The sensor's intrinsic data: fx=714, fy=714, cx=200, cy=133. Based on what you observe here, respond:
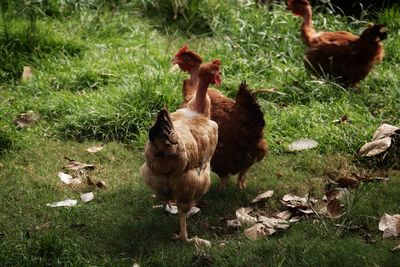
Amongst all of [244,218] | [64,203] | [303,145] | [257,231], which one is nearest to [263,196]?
[244,218]

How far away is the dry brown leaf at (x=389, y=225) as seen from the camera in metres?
4.51

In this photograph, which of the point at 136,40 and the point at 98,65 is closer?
the point at 98,65

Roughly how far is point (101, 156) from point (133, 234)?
1.43 metres

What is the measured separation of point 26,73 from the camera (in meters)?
7.30

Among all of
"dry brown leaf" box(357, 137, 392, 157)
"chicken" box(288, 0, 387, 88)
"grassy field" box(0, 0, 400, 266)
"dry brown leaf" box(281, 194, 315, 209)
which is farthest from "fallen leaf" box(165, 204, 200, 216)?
"chicken" box(288, 0, 387, 88)

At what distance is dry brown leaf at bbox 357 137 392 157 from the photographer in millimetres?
5609

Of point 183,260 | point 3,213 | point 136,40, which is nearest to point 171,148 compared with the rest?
point 183,260

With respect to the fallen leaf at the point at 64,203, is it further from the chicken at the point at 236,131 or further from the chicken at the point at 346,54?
the chicken at the point at 346,54

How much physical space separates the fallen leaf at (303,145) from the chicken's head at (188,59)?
118cm

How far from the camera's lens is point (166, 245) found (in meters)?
4.59

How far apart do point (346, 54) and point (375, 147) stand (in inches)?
61.6

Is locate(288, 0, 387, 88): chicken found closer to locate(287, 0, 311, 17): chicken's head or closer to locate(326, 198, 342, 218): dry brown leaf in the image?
locate(287, 0, 311, 17): chicken's head

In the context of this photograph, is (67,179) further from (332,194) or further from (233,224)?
(332,194)

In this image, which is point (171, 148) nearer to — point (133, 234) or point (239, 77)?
point (133, 234)
